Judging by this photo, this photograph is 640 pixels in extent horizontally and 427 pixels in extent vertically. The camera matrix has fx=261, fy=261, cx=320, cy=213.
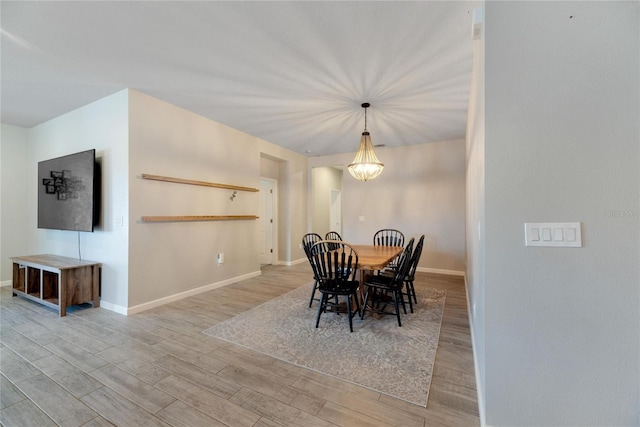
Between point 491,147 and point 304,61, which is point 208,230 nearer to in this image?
point 304,61

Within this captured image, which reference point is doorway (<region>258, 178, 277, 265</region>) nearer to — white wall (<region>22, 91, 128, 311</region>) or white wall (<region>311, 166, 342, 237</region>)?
white wall (<region>311, 166, 342, 237</region>)

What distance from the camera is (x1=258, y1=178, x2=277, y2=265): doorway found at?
6148 mm

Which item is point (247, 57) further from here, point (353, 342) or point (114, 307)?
point (114, 307)

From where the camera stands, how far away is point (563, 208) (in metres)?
1.29

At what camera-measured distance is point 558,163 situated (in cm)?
130

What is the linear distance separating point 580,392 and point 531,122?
1351mm

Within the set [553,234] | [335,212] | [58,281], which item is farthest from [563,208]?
[335,212]

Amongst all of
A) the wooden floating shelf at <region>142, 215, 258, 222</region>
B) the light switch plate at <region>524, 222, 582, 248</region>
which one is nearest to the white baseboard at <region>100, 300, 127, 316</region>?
the wooden floating shelf at <region>142, 215, 258, 222</region>

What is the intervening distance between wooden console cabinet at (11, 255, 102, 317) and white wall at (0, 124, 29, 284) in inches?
39.2

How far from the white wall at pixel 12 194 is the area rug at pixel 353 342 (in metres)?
4.43

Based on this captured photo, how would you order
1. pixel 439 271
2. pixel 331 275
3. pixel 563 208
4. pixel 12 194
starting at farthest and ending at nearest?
pixel 439 271 < pixel 12 194 < pixel 331 275 < pixel 563 208

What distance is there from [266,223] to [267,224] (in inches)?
1.4

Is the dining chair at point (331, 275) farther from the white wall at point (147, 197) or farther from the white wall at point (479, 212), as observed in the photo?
the white wall at point (147, 197)

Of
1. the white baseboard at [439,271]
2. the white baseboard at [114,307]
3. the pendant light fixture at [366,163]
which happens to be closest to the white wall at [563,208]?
the pendant light fixture at [366,163]
